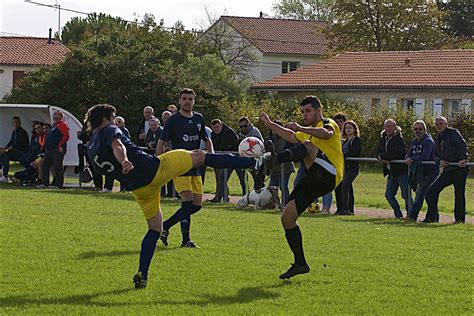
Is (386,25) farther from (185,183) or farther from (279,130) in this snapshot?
(279,130)

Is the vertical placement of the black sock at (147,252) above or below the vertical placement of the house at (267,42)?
below

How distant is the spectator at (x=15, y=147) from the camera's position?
27.9 metres

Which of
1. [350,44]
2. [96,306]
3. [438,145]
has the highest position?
[350,44]

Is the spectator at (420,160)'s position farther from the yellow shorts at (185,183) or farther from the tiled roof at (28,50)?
the tiled roof at (28,50)

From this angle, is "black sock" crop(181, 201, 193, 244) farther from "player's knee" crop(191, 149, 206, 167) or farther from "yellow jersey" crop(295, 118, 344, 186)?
"yellow jersey" crop(295, 118, 344, 186)

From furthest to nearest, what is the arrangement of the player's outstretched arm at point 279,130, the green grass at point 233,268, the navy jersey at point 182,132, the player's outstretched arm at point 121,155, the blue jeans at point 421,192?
the blue jeans at point 421,192, the navy jersey at point 182,132, the player's outstretched arm at point 279,130, the player's outstretched arm at point 121,155, the green grass at point 233,268

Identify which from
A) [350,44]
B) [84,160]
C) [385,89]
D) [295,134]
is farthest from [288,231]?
[350,44]

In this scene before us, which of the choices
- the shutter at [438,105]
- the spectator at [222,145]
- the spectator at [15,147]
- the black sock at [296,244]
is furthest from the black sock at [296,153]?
the shutter at [438,105]

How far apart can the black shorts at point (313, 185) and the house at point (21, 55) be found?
2748 inches

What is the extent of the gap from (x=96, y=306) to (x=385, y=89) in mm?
48574

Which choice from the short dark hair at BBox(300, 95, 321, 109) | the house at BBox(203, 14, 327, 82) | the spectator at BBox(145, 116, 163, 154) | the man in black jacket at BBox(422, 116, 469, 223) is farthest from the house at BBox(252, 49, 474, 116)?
the short dark hair at BBox(300, 95, 321, 109)

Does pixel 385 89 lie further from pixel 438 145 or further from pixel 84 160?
pixel 438 145

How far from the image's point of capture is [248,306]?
362 inches

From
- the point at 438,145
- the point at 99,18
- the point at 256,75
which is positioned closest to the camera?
the point at 438,145
